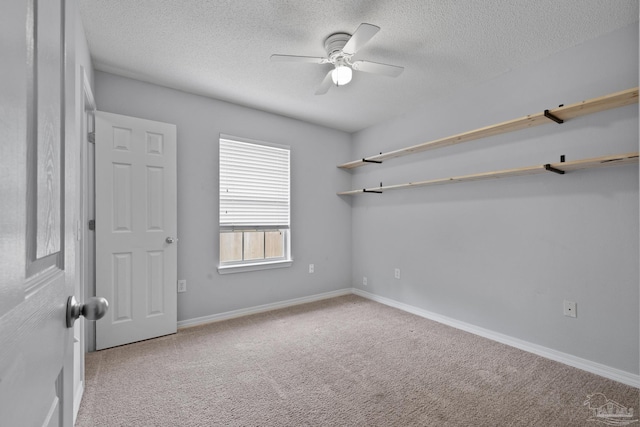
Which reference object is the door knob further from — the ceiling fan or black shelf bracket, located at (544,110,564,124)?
black shelf bracket, located at (544,110,564,124)

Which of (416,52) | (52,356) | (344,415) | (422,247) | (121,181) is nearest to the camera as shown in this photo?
(52,356)

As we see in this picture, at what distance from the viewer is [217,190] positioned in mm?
3416

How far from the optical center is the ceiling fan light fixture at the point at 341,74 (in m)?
2.36

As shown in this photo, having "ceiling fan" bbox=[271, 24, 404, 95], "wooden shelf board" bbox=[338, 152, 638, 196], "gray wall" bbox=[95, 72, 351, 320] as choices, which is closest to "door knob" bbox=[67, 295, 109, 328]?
"ceiling fan" bbox=[271, 24, 404, 95]

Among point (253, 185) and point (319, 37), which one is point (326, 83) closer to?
point (319, 37)

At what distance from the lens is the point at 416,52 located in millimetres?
2494

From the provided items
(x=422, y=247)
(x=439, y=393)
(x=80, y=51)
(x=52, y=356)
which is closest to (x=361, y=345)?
(x=439, y=393)

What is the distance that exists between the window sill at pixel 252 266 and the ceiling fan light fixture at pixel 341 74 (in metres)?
2.26

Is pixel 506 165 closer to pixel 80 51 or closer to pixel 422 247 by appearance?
pixel 422 247

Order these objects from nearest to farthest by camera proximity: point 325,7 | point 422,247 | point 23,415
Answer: point 23,415
point 325,7
point 422,247

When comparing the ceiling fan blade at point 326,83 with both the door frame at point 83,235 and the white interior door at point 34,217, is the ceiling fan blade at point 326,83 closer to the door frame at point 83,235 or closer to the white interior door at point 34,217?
the door frame at point 83,235

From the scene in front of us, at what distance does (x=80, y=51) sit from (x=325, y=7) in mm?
1694

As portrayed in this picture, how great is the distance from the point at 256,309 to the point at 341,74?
274 cm

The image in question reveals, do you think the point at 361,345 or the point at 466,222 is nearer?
the point at 361,345
